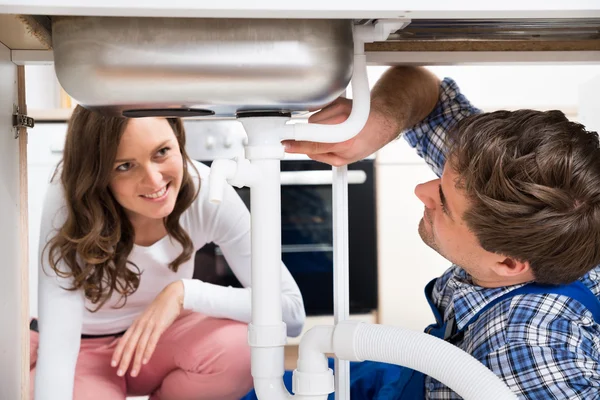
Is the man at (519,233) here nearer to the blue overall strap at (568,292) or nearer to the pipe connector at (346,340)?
the blue overall strap at (568,292)

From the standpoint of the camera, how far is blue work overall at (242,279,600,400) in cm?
86

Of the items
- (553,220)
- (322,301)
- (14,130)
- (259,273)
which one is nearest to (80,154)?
(14,130)

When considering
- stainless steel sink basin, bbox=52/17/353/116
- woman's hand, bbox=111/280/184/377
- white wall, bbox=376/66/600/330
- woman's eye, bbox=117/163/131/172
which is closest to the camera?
stainless steel sink basin, bbox=52/17/353/116

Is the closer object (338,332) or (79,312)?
(338,332)

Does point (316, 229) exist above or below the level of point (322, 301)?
above

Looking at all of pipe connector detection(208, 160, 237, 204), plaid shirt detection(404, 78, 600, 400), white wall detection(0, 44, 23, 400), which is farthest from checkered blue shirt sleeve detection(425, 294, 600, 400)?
white wall detection(0, 44, 23, 400)

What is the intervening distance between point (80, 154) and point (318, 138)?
0.75 meters

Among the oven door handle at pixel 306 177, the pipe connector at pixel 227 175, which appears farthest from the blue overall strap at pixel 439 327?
the oven door handle at pixel 306 177

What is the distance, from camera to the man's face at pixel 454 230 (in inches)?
33.8

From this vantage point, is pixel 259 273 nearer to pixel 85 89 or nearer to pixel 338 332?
pixel 338 332

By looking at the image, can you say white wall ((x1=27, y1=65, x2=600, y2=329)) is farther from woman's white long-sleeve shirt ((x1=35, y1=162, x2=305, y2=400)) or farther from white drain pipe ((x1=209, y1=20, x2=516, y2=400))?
white drain pipe ((x1=209, y1=20, x2=516, y2=400))

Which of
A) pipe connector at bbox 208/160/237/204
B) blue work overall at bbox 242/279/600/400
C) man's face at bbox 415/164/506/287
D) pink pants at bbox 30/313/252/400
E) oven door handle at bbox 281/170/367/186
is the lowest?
pink pants at bbox 30/313/252/400

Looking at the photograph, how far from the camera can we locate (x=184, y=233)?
1.51m

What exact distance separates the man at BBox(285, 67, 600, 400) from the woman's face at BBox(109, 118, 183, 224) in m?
0.58
